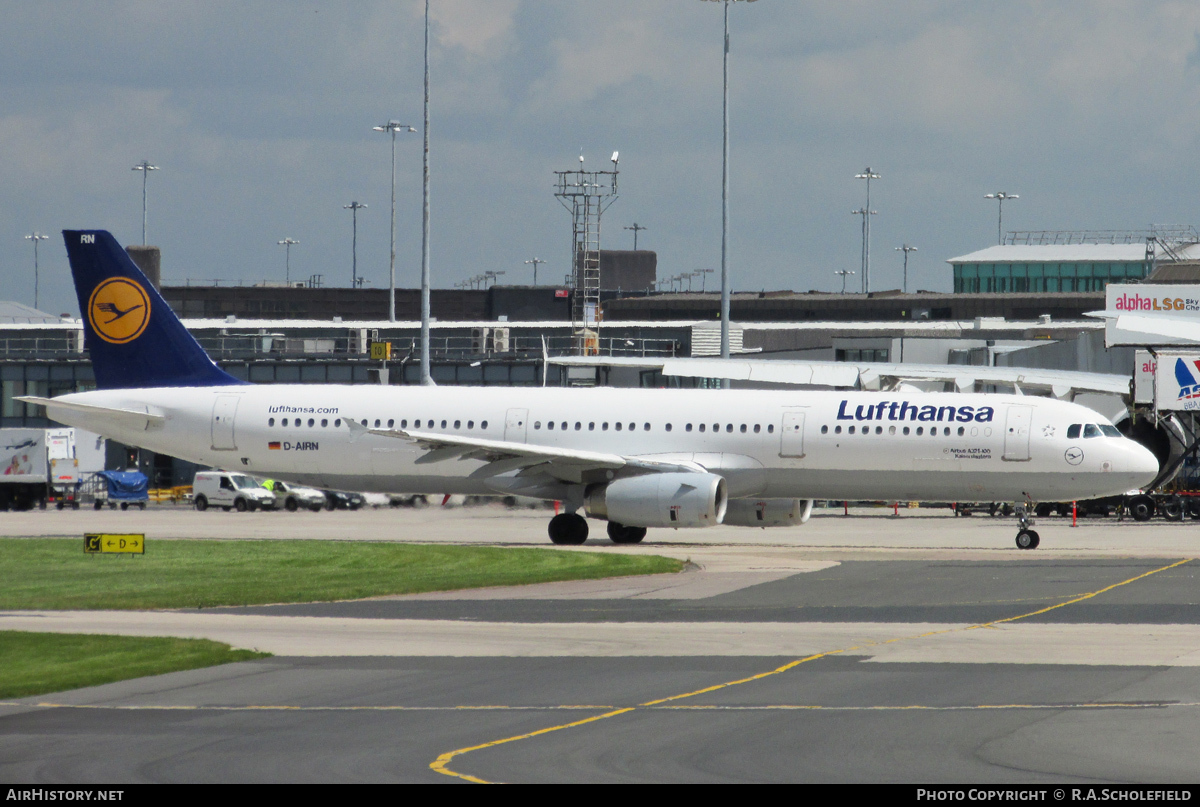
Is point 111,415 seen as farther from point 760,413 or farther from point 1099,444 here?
point 1099,444

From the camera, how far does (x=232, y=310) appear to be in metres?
147

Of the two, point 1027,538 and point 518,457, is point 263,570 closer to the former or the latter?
point 518,457

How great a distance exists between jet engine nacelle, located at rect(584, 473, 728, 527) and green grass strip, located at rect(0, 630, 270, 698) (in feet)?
58.4

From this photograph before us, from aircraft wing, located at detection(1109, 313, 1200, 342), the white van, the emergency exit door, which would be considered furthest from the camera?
the white van

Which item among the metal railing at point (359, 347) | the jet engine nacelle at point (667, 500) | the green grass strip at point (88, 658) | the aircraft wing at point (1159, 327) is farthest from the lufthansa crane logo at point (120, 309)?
the metal railing at point (359, 347)

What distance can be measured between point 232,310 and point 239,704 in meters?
135

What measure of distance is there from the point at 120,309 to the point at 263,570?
1517cm

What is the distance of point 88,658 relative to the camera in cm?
1894

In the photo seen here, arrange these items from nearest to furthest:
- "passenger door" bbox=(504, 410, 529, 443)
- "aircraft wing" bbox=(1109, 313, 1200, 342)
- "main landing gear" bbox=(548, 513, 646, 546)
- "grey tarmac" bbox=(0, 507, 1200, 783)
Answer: "grey tarmac" bbox=(0, 507, 1200, 783) < "main landing gear" bbox=(548, 513, 646, 546) < "passenger door" bbox=(504, 410, 529, 443) < "aircraft wing" bbox=(1109, 313, 1200, 342)

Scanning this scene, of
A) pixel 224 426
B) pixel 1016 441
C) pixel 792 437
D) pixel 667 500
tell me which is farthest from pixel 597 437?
pixel 1016 441

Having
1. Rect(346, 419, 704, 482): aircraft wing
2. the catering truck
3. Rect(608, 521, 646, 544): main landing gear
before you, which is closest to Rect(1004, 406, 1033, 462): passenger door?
Rect(346, 419, 704, 482): aircraft wing

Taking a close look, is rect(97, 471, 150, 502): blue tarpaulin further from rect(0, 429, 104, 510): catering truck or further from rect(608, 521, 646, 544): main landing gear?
rect(608, 521, 646, 544): main landing gear

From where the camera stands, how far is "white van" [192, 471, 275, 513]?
64812 mm
